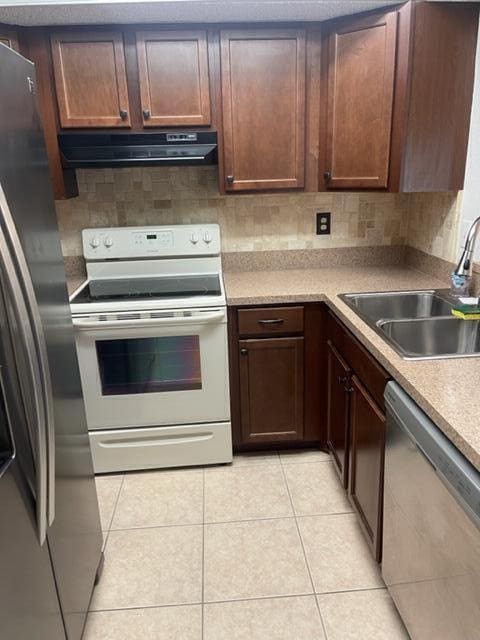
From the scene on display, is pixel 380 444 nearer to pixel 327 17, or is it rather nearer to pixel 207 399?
pixel 207 399

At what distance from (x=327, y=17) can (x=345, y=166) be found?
634 millimetres

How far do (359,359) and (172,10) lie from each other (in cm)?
160

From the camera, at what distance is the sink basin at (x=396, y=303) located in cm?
206

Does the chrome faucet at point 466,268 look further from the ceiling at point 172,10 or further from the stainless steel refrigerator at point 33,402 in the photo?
the stainless steel refrigerator at point 33,402

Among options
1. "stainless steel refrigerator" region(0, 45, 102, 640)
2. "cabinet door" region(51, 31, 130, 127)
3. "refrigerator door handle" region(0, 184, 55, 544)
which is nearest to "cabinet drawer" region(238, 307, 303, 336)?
"stainless steel refrigerator" region(0, 45, 102, 640)

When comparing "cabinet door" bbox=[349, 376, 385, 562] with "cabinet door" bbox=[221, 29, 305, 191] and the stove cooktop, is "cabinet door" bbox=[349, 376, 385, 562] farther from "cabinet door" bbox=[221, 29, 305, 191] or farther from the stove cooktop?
"cabinet door" bbox=[221, 29, 305, 191]

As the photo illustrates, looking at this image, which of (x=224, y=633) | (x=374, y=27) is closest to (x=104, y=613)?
(x=224, y=633)

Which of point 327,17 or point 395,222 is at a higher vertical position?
point 327,17

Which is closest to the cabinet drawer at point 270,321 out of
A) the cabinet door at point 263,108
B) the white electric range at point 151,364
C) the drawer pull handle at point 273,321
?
the drawer pull handle at point 273,321

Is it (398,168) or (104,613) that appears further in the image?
(398,168)

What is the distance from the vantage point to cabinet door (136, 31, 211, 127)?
80.5 inches

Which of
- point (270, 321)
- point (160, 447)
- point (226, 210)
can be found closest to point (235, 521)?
point (160, 447)

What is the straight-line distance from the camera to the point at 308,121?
2197mm

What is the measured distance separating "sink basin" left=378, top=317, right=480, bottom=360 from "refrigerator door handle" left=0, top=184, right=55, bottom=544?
116cm
